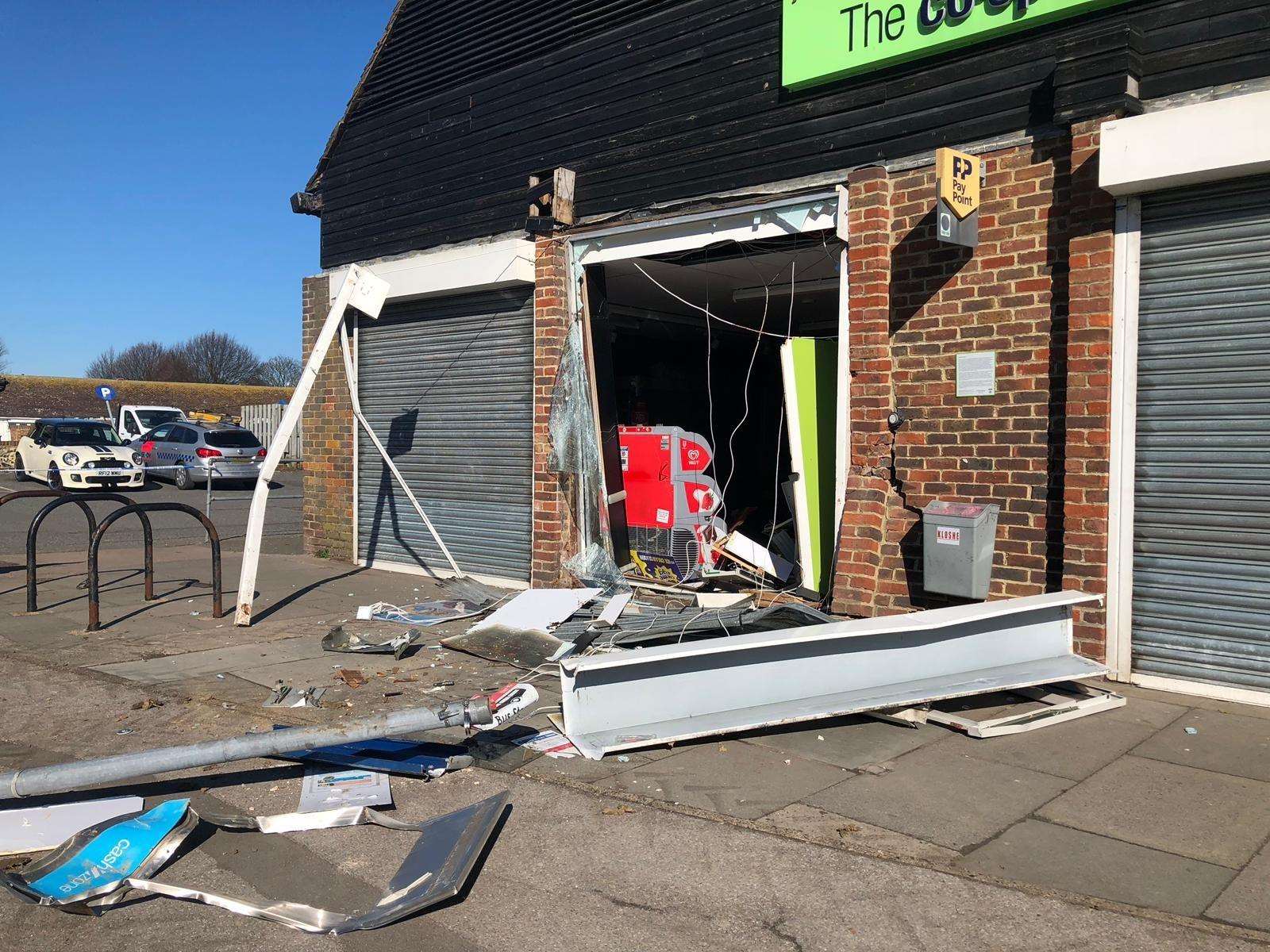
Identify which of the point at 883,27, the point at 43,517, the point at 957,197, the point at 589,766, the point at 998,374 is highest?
the point at 883,27

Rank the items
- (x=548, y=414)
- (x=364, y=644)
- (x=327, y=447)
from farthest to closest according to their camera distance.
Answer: (x=327, y=447) < (x=548, y=414) < (x=364, y=644)

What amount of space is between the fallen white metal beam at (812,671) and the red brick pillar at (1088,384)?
33cm

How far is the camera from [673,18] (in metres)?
9.12

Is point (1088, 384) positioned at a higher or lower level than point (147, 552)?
higher

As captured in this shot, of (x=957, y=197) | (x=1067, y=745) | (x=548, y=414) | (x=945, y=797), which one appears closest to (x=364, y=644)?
(x=548, y=414)

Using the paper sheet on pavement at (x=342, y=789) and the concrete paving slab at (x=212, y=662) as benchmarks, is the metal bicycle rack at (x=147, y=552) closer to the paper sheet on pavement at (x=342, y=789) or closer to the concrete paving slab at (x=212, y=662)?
the concrete paving slab at (x=212, y=662)

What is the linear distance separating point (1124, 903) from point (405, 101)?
35.6 ft

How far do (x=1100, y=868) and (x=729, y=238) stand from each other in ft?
20.0

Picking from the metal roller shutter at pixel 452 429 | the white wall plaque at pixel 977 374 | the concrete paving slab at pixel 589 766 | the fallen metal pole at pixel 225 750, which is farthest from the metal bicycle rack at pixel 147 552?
the white wall plaque at pixel 977 374

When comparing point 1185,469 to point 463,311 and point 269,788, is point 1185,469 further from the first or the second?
point 463,311

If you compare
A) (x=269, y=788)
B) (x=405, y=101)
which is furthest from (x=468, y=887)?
(x=405, y=101)

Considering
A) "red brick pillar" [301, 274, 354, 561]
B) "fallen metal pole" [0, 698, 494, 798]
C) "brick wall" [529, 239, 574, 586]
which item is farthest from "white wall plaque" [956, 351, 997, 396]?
"red brick pillar" [301, 274, 354, 561]

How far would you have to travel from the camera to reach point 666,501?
33.8ft

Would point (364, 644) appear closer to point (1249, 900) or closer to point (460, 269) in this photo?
point (460, 269)
